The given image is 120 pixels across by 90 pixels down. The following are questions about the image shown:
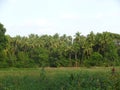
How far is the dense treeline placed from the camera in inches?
2699

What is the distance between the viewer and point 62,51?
73.8 metres

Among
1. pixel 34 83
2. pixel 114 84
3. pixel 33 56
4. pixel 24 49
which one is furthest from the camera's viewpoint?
pixel 24 49

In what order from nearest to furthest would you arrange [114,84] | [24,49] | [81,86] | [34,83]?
1. [114,84]
2. [81,86]
3. [34,83]
4. [24,49]

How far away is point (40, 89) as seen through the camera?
8.55m

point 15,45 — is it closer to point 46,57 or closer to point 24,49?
point 24,49

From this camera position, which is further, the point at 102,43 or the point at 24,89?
the point at 102,43

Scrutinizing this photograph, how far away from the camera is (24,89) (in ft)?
28.3

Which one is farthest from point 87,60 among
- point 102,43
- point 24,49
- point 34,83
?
point 34,83

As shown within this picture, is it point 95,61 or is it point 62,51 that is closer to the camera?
point 95,61

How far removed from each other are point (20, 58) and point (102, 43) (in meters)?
18.8

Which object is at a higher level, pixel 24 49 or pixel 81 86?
pixel 24 49

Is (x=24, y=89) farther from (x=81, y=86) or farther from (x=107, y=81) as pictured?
(x=107, y=81)

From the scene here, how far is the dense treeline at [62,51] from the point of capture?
68562 mm

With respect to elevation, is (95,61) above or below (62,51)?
below
